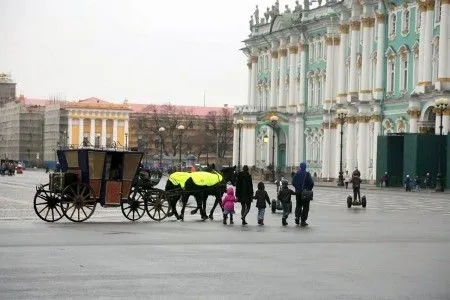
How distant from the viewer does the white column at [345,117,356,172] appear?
88375 mm

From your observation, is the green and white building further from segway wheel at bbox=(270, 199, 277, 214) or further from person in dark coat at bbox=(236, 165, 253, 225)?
person in dark coat at bbox=(236, 165, 253, 225)

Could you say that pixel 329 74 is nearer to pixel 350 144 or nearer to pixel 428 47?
pixel 350 144

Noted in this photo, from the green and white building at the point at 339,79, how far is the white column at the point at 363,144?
0.08 meters

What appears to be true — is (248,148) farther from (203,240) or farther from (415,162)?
(203,240)

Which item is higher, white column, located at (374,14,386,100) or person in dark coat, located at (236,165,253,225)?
white column, located at (374,14,386,100)

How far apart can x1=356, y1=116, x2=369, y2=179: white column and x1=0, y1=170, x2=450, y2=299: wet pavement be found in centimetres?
5373

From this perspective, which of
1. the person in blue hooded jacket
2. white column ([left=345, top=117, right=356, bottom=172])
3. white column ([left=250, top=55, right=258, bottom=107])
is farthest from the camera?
white column ([left=250, top=55, right=258, bottom=107])

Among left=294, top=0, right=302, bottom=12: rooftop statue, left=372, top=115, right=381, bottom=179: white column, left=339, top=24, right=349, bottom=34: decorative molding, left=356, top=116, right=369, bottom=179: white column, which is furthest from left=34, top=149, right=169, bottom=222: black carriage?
left=294, top=0, right=302, bottom=12: rooftop statue

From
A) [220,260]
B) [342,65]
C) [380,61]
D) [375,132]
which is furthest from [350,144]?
[220,260]

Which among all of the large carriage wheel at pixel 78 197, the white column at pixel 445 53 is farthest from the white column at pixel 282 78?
the large carriage wheel at pixel 78 197

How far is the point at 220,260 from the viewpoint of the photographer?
1942 cm

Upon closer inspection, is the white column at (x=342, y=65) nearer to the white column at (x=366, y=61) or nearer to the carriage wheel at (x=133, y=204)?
the white column at (x=366, y=61)

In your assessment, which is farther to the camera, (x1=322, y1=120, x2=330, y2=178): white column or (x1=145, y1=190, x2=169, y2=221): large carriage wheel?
(x1=322, y1=120, x2=330, y2=178): white column

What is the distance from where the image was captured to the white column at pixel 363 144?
85.6m
